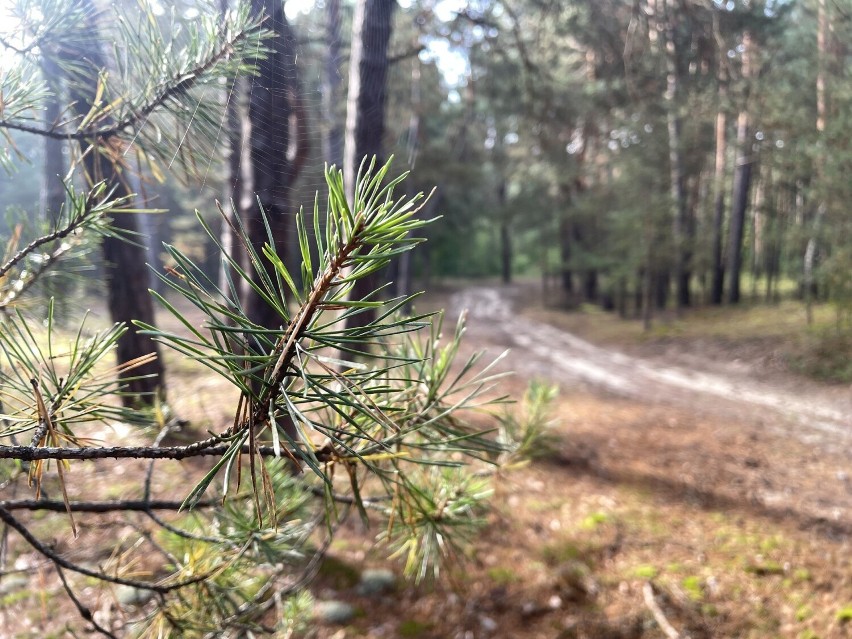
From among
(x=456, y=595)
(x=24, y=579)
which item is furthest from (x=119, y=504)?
(x=456, y=595)

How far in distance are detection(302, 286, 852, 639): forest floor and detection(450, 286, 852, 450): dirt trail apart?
2.4 inches

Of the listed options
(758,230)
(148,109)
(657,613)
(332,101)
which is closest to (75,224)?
(148,109)

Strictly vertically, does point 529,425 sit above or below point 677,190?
below

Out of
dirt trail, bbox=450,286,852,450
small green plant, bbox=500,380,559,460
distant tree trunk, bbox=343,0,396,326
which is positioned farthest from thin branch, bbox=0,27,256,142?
dirt trail, bbox=450,286,852,450

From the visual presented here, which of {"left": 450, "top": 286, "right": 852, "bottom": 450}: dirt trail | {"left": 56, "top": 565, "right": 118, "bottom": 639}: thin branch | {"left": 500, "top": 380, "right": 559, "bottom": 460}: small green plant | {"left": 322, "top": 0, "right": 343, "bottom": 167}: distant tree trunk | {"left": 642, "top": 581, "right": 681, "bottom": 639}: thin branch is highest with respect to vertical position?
{"left": 322, "top": 0, "right": 343, "bottom": 167}: distant tree trunk

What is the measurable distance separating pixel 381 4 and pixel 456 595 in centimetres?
312

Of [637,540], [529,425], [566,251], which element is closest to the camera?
[529,425]

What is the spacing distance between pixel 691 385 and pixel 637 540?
5764mm

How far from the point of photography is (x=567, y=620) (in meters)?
2.41

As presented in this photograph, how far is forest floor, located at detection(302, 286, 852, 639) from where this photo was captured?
2.39 meters

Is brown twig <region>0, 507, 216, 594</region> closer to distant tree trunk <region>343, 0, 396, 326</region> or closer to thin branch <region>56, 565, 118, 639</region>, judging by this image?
thin branch <region>56, 565, 118, 639</region>

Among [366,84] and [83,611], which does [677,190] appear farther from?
[83,611]

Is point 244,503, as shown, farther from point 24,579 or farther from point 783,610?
point 783,610

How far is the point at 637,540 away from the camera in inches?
123
